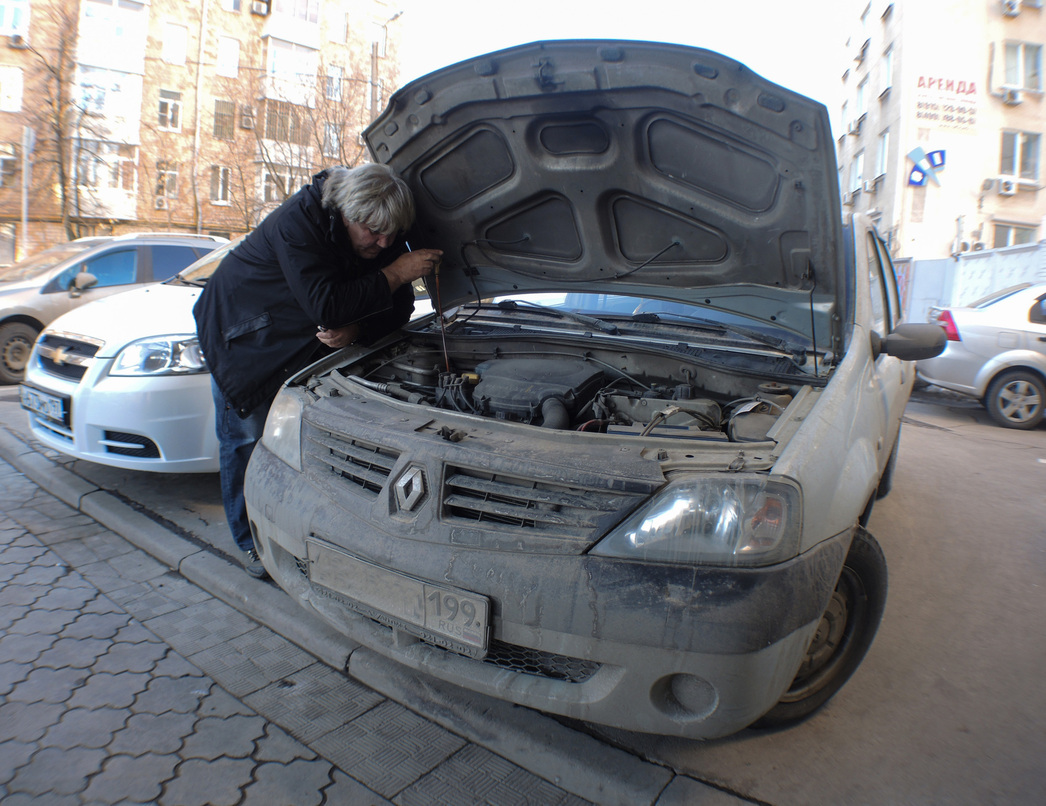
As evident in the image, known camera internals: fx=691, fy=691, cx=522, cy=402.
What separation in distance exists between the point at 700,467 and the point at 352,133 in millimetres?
17391

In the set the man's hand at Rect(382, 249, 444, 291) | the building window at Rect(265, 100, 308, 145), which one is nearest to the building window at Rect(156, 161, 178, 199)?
the building window at Rect(265, 100, 308, 145)

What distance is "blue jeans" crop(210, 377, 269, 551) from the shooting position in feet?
9.82

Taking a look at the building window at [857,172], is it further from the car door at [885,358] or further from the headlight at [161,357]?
the headlight at [161,357]

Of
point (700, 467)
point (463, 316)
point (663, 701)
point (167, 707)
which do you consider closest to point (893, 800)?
point (663, 701)

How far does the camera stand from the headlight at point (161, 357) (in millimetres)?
→ 3521

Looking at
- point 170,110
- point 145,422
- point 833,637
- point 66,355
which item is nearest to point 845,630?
point 833,637

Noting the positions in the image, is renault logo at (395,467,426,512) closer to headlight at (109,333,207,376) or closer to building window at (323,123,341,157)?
headlight at (109,333,207,376)

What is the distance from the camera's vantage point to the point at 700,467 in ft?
5.62

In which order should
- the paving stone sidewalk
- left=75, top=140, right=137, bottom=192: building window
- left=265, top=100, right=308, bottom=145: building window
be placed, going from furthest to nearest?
1. left=75, top=140, right=137, bottom=192: building window
2. left=265, top=100, right=308, bottom=145: building window
3. the paving stone sidewalk

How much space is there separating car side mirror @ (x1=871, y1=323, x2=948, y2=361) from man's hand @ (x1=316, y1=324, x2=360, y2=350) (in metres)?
2.12

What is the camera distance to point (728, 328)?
109 inches

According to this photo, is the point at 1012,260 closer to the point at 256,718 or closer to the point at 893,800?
the point at 893,800

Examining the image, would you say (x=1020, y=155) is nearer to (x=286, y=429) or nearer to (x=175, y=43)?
(x=286, y=429)

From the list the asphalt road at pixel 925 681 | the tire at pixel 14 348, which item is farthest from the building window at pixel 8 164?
the asphalt road at pixel 925 681
